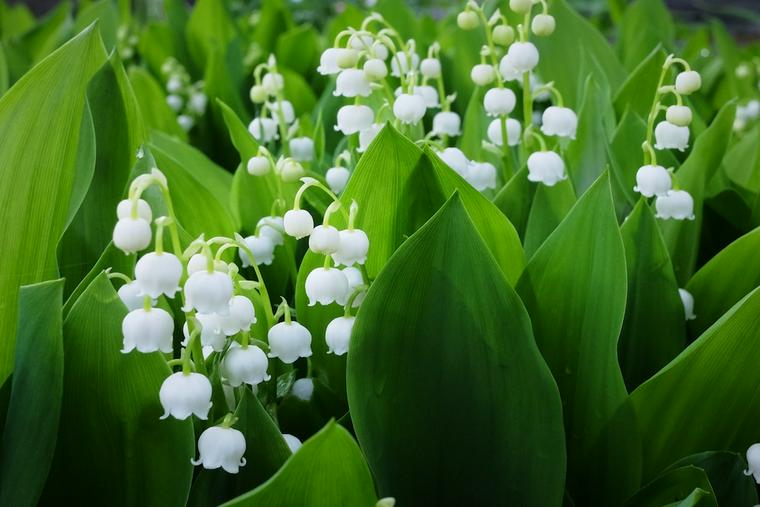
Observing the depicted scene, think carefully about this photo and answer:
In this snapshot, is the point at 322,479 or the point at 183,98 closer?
the point at 322,479

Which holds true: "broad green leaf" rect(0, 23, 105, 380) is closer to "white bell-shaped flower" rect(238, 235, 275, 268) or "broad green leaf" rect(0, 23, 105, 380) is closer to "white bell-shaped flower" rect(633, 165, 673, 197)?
"white bell-shaped flower" rect(238, 235, 275, 268)

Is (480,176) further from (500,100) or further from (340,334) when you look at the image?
(340,334)

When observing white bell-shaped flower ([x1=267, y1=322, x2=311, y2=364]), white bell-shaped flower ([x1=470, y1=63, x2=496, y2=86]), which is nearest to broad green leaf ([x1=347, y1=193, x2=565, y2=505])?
white bell-shaped flower ([x1=267, y1=322, x2=311, y2=364])

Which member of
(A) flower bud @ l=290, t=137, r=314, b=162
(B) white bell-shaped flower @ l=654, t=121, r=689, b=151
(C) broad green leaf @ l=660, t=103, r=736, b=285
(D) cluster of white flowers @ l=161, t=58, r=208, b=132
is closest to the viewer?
(B) white bell-shaped flower @ l=654, t=121, r=689, b=151

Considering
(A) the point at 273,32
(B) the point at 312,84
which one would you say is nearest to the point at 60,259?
(B) the point at 312,84

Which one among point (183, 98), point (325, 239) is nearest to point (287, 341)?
point (325, 239)

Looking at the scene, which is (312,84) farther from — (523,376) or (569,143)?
(523,376)
